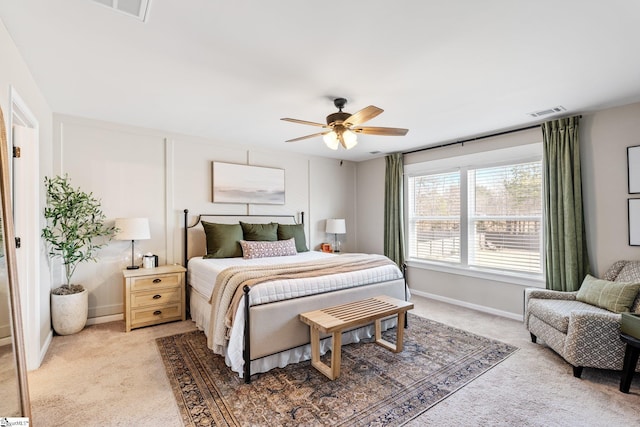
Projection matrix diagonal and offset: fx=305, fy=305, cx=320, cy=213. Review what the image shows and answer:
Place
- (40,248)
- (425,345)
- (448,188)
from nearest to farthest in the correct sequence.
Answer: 1. (40,248)
2. (425,345)
3. (448,188)

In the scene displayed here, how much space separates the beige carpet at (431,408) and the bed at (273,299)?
56 centimetres

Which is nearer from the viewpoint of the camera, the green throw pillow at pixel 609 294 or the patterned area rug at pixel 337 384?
the patterned area rug at pixel 337 384

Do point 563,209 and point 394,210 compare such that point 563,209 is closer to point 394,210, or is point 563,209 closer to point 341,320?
point 394,210

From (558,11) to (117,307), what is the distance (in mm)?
4999

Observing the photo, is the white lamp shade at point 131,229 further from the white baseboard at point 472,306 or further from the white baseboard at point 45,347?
the white baseboard at point 472,306

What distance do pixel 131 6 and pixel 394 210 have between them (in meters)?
4.51

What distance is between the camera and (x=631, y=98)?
3.00 meters


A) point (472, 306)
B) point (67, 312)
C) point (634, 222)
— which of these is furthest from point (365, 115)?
point (67, 312)

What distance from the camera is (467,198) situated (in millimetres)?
4570

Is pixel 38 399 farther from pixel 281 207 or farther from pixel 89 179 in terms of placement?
pixel 281 207

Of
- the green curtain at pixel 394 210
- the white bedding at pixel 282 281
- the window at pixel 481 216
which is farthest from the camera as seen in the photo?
the green curtain at pixel 394 210

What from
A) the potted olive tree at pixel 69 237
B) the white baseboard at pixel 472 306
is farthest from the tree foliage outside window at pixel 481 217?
the potted olive tree at pixel 69 237

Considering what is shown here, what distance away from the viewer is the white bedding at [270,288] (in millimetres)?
2416

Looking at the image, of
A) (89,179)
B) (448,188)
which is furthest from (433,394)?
(89,179)
